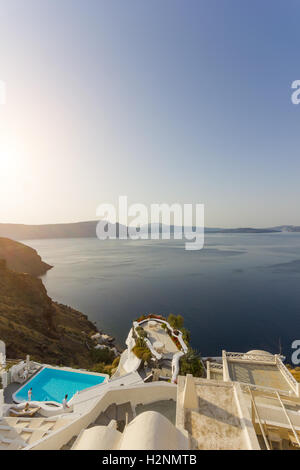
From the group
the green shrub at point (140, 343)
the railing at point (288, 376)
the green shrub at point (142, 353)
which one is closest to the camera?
the railing at point (288, 376)

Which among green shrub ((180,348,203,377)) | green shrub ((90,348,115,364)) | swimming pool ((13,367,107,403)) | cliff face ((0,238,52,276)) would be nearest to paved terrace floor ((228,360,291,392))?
green shrub ((180,348,203,377))

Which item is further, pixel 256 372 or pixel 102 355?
pixel 102 355

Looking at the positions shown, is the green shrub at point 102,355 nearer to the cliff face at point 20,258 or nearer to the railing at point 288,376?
the railing at point 288,376

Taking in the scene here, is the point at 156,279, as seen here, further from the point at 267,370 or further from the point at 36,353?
the point at 267,370

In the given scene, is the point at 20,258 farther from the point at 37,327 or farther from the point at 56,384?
the point at 56,384

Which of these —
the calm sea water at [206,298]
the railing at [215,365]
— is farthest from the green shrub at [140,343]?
the calm sea water at [206,298]

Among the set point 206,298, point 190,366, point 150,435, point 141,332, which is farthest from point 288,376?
point 206,298

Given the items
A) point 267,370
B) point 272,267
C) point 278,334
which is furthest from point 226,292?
point 267,370
